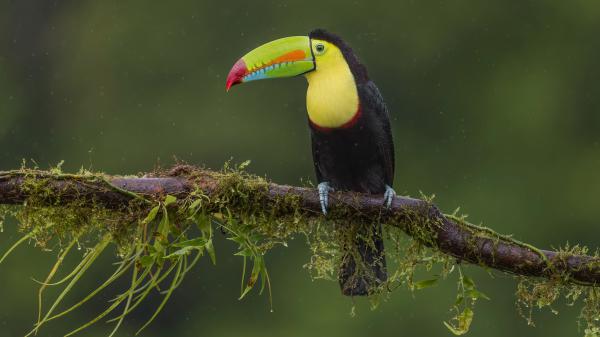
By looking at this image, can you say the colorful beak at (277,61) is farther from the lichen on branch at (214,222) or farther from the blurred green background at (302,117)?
the blurred green background at (302,117)

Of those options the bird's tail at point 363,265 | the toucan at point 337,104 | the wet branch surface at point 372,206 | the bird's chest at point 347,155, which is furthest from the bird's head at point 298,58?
the wet branch surface at point 372,206

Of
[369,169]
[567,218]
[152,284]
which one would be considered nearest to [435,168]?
[567,218]

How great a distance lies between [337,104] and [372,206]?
0.68 meters

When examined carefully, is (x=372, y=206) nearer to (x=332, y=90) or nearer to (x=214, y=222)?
(x=214, y=222)

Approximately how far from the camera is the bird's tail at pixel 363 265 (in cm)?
373

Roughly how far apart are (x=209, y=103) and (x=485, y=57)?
3.39m

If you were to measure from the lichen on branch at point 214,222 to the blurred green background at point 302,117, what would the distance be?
9128 millimetres

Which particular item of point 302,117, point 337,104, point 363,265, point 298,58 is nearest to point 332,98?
point 337,104

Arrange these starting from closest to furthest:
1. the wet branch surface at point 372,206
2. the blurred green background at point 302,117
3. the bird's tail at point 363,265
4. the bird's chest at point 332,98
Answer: the wet branch surface at point 372,206, the bird's tail at point 363,265, the bird's chest at point 332,98, the blurred green background at point 302,117

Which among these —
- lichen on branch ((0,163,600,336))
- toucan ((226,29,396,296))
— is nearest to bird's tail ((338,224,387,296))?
toucan ((226,29,396,296))

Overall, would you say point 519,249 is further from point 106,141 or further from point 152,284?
point 106,141

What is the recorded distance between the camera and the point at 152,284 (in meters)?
3.36

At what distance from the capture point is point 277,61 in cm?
420

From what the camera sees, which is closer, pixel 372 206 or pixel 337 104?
pixel 372 206
